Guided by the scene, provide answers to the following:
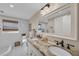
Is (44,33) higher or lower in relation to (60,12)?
lower

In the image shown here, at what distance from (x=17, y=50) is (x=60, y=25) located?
1.99 feet

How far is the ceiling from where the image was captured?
1.03 meters

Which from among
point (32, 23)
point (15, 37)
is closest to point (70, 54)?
point (32, 23)

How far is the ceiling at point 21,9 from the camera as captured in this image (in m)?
1.03

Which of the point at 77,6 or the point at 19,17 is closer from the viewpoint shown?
the point at 77,6

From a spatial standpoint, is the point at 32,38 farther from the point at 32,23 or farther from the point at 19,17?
the point at 19,17

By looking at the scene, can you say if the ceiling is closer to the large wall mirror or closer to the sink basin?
the large wall mirror

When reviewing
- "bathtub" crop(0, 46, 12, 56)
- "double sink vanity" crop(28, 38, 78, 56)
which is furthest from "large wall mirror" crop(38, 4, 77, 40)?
"bathtub" crop(0, 46, 12, 56)

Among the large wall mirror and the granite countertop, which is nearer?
the large wall mirror

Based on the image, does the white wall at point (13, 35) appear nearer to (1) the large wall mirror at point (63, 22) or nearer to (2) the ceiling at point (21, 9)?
(2) the ceiling at point (21, 9)

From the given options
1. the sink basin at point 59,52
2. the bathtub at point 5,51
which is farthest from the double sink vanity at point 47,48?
the bathtub at point 5,51

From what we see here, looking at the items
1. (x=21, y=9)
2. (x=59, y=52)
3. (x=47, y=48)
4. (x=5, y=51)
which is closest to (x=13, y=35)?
(x=5, y=51)

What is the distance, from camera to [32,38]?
3.91 feet

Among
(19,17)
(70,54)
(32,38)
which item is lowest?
(70,54)
